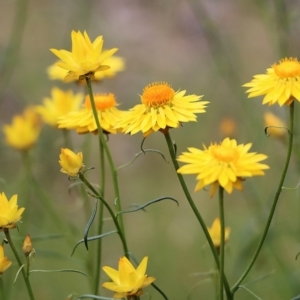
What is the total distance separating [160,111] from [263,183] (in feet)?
5.09

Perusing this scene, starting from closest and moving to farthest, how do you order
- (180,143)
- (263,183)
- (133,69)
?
(263,183)
(180,143)
(133,69)

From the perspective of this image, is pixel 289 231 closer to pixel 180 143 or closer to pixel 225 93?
pixel 180 143

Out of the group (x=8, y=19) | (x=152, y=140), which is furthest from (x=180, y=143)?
(x=8, y=19)

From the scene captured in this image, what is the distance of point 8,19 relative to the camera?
3.43 m

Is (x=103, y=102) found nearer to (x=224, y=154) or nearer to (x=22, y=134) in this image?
(x=224, y=154)

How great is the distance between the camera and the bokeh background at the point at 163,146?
1.33m

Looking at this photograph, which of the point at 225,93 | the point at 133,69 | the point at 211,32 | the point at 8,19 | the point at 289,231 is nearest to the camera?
the point at 289,231

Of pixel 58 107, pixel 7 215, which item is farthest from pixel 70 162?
pixel 58 107

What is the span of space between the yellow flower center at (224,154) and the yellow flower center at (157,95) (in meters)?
0.10

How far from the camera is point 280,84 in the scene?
72 centimetres

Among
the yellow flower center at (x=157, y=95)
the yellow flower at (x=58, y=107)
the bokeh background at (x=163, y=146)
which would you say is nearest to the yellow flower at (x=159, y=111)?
the yellow flower center at (x=157, y=95)

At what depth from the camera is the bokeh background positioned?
4.37ft

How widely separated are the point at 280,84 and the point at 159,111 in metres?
0.15

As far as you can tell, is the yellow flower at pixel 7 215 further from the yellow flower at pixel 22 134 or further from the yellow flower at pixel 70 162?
the yellow flower at pixel 22 134
